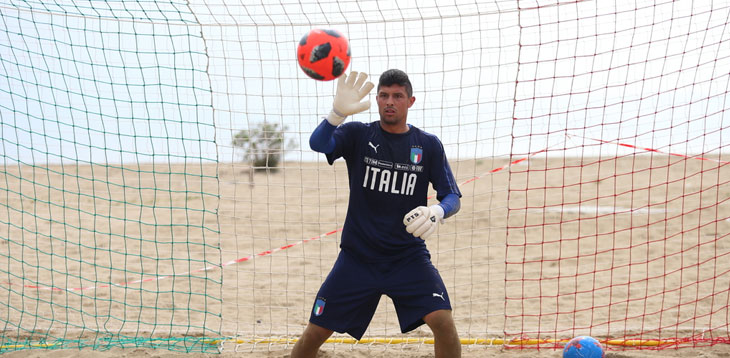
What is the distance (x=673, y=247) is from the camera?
371 inches

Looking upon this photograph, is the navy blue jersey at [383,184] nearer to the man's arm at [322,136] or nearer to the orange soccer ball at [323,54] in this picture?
the man's arm at [322,136]

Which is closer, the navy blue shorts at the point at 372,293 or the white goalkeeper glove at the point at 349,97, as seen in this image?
the white goalkeeper glove at the point at 349,97

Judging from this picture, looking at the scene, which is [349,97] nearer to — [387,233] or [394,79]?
[394,79]

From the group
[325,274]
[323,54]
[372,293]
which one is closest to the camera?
[323,54]

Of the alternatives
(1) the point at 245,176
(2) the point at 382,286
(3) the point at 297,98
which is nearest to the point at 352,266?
(2) the point at 382,286

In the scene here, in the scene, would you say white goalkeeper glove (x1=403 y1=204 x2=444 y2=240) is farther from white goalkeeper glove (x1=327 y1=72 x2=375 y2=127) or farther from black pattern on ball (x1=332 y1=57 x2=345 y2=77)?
black pattern on ball (x1=332 y1=57 x2=345 y2=77)

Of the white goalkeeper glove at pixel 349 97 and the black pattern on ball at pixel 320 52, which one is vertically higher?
the black pattern on ball at pixel 320 52

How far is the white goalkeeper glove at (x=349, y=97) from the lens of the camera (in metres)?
3.62

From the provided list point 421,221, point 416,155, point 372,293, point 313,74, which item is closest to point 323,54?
point 313,74

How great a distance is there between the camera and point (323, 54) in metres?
3.73

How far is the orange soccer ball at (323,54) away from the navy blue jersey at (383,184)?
0.35 meters

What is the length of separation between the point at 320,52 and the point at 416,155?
0.82m

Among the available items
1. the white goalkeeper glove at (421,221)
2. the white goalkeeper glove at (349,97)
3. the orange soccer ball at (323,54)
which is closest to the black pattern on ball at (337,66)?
the orange soccer ball at (323,54)

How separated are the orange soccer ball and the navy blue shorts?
1.12m
